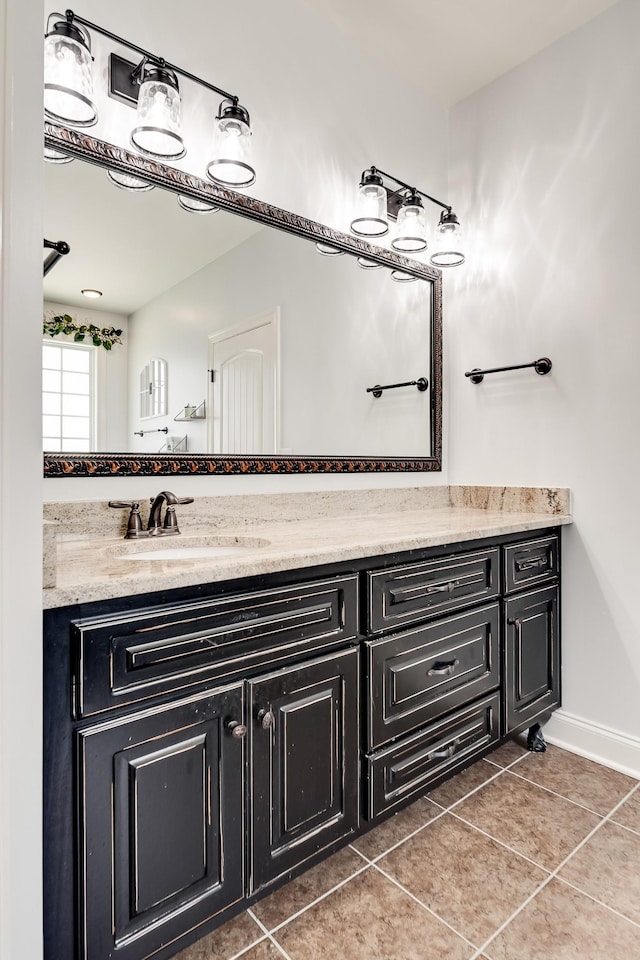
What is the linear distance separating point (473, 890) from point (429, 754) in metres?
0.33

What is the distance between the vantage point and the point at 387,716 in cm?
151

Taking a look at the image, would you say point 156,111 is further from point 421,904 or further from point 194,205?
point 421,904

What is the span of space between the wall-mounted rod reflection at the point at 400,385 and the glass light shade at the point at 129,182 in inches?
42.3

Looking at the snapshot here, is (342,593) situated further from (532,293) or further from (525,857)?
(532,293)

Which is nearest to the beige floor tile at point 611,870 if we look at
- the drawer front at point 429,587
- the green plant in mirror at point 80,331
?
the drawer front at point 429,587

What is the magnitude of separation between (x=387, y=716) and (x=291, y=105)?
208cm

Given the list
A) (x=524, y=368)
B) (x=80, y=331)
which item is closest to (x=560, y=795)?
(x=524, y=368)

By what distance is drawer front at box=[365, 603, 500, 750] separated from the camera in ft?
4.88

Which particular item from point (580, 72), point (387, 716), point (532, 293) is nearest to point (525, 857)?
point (387, 716)

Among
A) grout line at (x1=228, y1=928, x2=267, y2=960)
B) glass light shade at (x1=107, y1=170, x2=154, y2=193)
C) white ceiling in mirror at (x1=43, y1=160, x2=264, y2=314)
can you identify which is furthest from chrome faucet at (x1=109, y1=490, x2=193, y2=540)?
grout line at (x1=228, y1=928, x2=267, y2=960)

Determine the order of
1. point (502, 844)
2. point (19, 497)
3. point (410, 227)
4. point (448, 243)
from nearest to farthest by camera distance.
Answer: point (19, 497), point (502, 844), point (410, 227), point (448, 243)

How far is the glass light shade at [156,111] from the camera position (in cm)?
154

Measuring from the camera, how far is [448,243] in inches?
93.4

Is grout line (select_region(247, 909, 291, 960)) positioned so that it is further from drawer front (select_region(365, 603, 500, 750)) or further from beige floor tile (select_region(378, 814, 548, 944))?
drawer front (select_region(365, 603, 500, 750))
